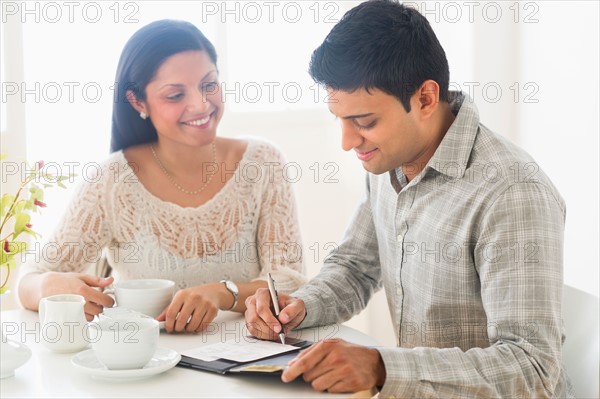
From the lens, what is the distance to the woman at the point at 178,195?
7.20 feet

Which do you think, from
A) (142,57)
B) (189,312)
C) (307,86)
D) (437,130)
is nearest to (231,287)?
(189,312)

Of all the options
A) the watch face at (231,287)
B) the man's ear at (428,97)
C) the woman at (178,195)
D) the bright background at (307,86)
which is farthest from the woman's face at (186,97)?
the man's ear at (428,97)

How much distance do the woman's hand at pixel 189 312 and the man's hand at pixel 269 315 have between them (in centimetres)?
11

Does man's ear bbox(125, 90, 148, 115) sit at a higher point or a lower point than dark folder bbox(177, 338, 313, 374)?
higher

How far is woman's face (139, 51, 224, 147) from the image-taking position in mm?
2234

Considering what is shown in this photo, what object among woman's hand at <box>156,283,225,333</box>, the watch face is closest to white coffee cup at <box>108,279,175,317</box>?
woman's hand at <box>156,283,225,333</box>

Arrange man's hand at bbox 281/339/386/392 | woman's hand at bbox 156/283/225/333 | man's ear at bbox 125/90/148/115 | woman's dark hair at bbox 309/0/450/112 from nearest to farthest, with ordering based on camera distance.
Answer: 1. man's hand at bbox 281/339/386/392
2. woman's dark hair at bbox 309/0/450/112
3. woman's hand at bbox 156/283/225/333
4. man's ear at bbox 125/90/148/115

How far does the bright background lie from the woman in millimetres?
198

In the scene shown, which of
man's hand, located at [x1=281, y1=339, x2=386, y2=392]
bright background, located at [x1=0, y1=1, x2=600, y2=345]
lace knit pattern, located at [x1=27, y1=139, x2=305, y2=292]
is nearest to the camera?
man's hand, located at [x1=281, y1=339, x2=386, y2=392]

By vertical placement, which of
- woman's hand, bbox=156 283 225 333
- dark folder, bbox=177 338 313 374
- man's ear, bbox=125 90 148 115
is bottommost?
dark folder, bbox=177 338 313 374

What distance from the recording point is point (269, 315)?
5.34ft

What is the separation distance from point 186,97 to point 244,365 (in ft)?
3.41

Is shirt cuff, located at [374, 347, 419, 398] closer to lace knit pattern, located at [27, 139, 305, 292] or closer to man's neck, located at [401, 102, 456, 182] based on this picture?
man's neck, located at [401, 102, 456, 182]

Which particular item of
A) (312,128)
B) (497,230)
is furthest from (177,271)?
(312,128)
